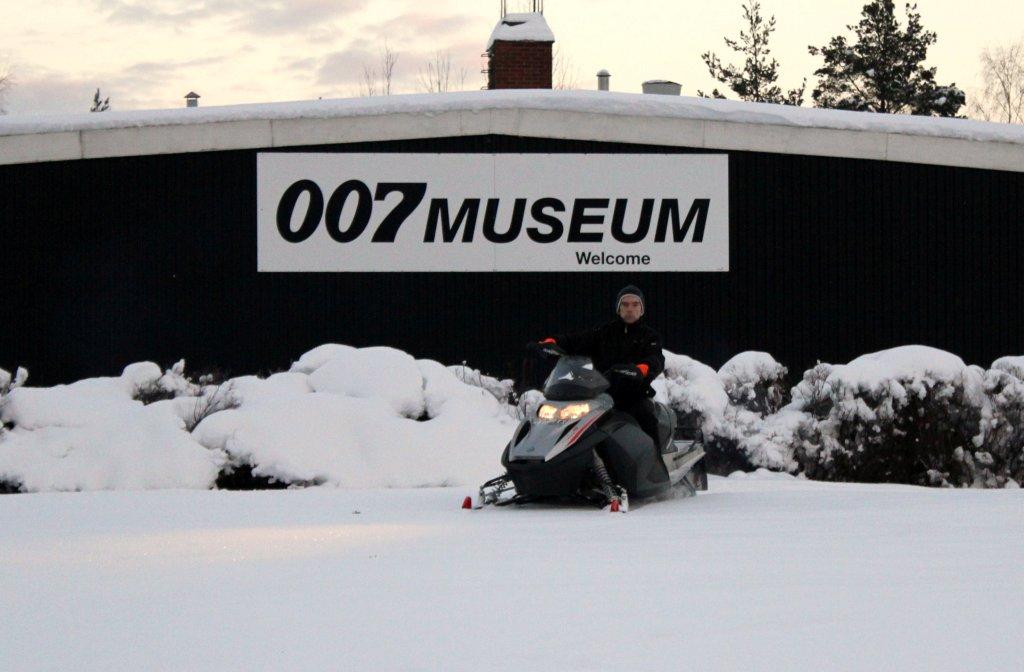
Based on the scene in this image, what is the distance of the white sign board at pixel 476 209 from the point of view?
59.3 ft

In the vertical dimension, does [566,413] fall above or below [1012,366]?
below

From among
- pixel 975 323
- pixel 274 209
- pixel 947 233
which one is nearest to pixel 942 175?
pixel 947 233

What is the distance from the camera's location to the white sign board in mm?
18062

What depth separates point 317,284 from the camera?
18203mm

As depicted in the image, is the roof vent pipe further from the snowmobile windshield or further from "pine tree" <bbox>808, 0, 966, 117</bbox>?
"pine tree" <bbox>808, 0, 966, 117</bbox>

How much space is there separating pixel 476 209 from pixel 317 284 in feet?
7.96

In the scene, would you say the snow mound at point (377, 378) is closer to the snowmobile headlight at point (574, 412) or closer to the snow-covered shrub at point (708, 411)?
the snow-covered shrub at point (708, 411)

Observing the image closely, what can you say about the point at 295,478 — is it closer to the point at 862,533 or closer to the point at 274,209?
the point at 862,533

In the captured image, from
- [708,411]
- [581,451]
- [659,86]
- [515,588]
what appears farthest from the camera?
[659,86]

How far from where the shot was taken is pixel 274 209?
18125mm

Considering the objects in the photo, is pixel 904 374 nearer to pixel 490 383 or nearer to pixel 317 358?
pixel 490 383

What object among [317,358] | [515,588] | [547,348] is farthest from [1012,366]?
[515,588]

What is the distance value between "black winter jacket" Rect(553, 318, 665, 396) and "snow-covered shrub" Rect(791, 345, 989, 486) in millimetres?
4106

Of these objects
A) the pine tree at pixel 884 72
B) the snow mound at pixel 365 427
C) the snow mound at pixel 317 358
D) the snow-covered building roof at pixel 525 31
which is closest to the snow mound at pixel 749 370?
the snow mound at pixel 365 427
